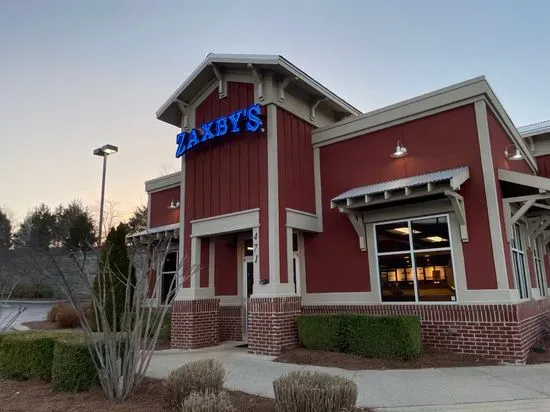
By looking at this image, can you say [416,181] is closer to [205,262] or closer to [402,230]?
[402,230]

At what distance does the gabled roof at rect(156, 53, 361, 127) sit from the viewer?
9.95 meters

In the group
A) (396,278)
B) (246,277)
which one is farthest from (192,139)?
(396,278)

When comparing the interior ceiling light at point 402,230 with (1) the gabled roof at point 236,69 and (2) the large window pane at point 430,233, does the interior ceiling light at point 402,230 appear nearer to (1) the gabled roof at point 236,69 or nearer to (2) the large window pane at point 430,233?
(2) the large window pane at point 430,233

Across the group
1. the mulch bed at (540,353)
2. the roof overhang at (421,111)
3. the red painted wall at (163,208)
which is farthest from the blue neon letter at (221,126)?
the mulch bed at (540,353)

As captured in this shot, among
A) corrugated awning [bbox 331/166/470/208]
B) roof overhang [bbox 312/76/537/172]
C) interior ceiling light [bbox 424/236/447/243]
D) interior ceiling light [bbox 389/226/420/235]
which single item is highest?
roof overhang [bbox 312/76/537/172]

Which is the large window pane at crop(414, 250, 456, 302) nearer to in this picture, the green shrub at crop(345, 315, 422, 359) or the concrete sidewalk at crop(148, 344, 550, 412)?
the green shrub at crop(345, 315, 422, 359)

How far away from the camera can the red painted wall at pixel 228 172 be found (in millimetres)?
9992

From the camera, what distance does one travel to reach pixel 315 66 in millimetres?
15953

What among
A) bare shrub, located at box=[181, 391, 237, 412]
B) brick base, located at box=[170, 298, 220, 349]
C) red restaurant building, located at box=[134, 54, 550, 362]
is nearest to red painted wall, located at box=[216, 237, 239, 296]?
red restaurant building, located at box=[134, 54, 550, 362]

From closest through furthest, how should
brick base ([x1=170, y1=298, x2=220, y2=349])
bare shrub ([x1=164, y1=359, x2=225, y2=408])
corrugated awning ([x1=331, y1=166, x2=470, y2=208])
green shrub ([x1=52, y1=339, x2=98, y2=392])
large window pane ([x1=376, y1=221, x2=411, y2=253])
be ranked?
bare shrub ([x1=164, y1=359, x2=225, y2=408])
green shrub ([x1=52, y1=339, x2=98, y2=392])
corrugated awning ([x1=331, y1=166, x2=470, y2=208])
large window pane ([x1=376, y1=221, x2=411, y2=253])
brick base ([x1=170, y1=298, x2=220, y2=349])

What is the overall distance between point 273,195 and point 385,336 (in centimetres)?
411

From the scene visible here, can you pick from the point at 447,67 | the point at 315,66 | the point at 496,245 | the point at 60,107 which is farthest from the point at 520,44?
the point at 60,107

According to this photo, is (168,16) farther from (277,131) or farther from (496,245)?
(496,245)

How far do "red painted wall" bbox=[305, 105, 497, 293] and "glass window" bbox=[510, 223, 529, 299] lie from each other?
4.44 feet
